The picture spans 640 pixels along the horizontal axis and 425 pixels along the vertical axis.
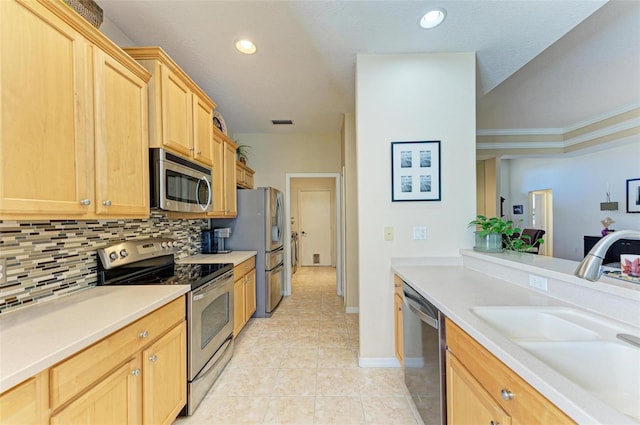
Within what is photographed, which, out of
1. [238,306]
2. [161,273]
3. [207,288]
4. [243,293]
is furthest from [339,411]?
[161,273]

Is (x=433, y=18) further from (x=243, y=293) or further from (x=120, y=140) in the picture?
(x=243, y=293)

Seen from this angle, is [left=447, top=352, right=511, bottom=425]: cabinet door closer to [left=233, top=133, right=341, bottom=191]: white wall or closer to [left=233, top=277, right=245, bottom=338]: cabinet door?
[left=233, top=277, right=245, bottom=338]: cabinet door

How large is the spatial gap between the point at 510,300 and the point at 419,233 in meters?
0.96

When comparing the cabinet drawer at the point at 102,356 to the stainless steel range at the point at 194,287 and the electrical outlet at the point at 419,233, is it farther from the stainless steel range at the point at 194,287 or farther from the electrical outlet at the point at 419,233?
the electrical outlet at the point at 419,233

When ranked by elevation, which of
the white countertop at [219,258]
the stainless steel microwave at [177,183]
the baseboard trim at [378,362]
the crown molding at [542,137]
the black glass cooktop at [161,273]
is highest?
the crown molding at [542,137]

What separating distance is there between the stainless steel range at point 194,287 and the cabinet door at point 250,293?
55cm

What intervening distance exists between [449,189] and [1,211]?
2555mm

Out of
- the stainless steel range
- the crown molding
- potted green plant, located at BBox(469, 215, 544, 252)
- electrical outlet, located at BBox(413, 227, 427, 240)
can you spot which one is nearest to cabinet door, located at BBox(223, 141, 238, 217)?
the stainless steel range

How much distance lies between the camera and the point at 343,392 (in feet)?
6.15

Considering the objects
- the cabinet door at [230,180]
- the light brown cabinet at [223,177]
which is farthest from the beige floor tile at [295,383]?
the cabinet door at [230,180]

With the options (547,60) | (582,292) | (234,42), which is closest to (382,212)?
(582,292)

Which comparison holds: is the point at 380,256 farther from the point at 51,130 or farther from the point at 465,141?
the point at 51,130

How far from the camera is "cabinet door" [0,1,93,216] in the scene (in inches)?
35.8

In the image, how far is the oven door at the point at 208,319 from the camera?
1649 millimetres
